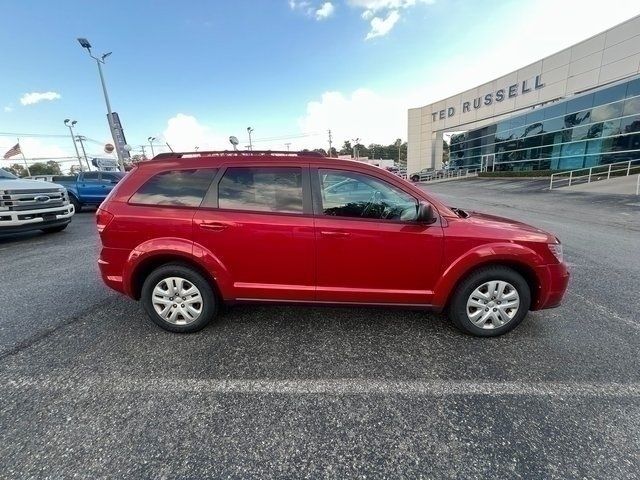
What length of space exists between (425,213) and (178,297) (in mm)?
2494

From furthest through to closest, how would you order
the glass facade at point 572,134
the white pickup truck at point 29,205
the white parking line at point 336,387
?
1. the glass facade at point 572,134
2. the white pickup truck at point 29,205
3. the white parking line at point 336,387

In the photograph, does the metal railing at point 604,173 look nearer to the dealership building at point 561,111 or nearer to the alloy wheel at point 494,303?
the dealership building at point 561,111

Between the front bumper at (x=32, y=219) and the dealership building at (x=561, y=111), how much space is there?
28.0m

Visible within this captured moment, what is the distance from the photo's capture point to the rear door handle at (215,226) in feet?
Answer: 9.57

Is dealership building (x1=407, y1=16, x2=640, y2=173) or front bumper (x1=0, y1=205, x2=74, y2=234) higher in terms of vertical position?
dealership building (x1=407, y1=16, x2=640, y2=173)

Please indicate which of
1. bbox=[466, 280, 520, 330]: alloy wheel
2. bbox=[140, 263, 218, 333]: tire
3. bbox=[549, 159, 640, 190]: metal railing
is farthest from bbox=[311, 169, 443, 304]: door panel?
bbox=[549, 159, 640, 190]: metal railing

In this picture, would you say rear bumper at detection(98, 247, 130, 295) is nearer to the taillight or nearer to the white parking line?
the taillight

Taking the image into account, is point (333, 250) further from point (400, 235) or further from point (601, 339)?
point (601, 339)

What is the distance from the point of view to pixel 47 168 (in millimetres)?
86562

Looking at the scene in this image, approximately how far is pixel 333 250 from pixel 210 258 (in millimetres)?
1175

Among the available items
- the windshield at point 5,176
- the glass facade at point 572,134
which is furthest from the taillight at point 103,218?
the glass facade at point 572,134

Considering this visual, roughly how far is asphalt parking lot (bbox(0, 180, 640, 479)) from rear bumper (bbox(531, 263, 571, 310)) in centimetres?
38

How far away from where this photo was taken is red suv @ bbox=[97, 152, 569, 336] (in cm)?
286

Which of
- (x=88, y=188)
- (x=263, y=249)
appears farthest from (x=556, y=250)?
(x=88, y=188)
